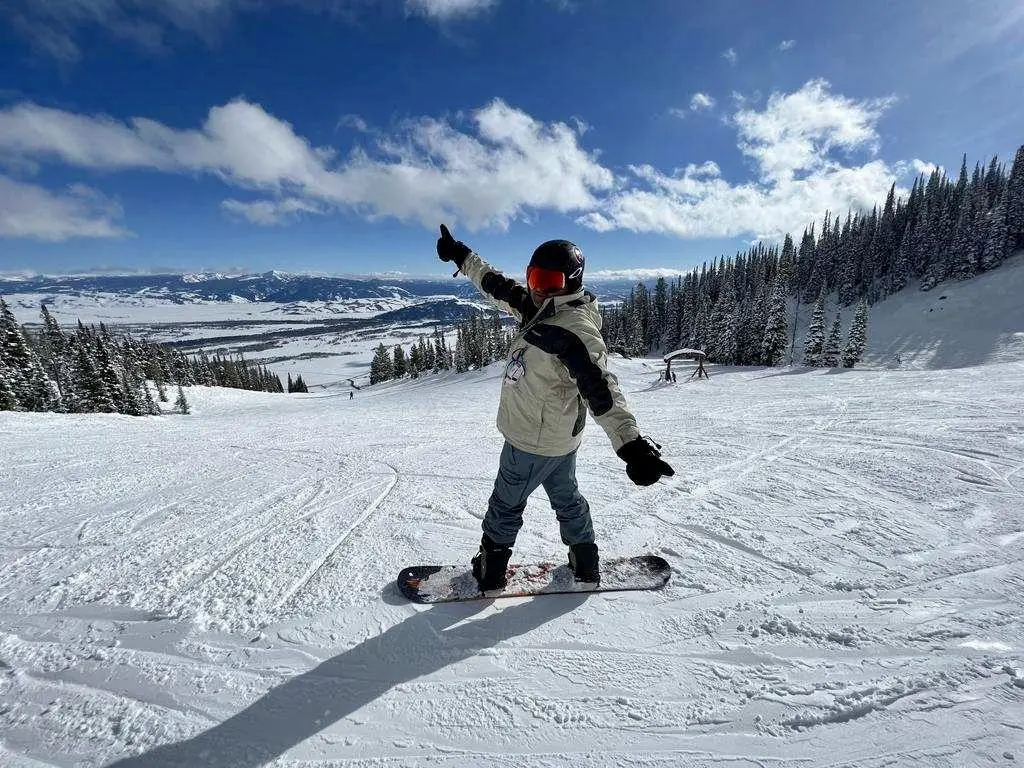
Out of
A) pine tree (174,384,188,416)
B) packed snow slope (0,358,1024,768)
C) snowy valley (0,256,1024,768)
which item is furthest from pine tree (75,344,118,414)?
packed snow slope (0,358,1024,768)

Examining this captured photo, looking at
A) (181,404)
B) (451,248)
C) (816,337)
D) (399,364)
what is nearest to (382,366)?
(399,364)

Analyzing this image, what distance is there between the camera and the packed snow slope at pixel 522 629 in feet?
6.06

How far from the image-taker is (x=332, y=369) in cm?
15112

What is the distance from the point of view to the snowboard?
280 cm

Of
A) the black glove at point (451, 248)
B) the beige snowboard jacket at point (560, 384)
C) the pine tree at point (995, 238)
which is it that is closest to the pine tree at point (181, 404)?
the black glove at point (451, 248)

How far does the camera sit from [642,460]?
229cm

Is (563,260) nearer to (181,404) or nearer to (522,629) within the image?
(522,629)

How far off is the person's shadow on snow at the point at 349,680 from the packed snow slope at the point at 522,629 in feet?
0.04

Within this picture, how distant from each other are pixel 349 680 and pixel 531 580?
1276mm

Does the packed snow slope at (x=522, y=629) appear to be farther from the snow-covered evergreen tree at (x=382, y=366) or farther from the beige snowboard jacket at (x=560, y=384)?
the snow-covered evergreen tree at (x=382, y=366)

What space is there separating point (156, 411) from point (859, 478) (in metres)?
46.0

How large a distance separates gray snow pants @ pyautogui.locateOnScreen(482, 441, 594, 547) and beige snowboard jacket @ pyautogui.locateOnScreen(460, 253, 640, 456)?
0.12 metres

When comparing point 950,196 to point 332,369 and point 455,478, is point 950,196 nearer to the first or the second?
point 455,478

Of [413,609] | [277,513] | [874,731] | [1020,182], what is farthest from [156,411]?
[1020,182]
